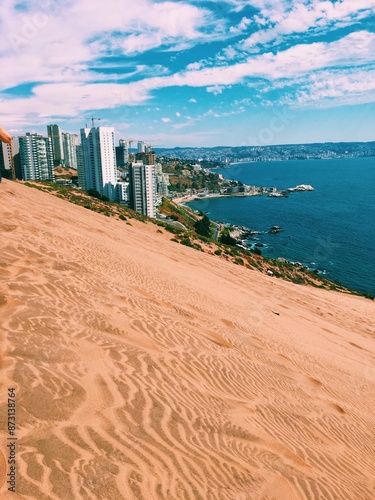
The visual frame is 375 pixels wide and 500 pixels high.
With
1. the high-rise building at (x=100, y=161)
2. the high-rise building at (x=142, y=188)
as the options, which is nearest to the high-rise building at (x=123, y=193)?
the high-rise building at (x=100, y=161)

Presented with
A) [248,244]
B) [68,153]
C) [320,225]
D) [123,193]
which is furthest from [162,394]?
[68,153]

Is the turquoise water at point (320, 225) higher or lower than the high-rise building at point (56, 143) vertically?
lower

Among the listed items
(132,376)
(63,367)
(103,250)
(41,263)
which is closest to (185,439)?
(132,376)

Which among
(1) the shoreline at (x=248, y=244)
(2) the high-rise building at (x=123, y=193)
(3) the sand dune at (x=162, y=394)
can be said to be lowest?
(1) the shoreline at (x=248, y=244)

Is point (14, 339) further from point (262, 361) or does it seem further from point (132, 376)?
point (262, 361)

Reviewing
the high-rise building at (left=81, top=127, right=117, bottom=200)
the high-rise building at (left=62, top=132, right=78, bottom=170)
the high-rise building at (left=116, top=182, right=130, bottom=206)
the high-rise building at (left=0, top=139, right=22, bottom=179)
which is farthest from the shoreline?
the high-rise building at (left=0, top=139, right=22, bottom=179)

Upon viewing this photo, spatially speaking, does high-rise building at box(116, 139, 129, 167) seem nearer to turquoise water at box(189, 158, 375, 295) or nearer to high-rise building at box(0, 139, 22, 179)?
turquoise water at box(189, 158, 375, 295)

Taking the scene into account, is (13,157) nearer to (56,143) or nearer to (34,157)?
(34,157)

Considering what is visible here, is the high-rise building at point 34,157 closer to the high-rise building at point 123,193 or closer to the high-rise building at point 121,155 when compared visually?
the high-rise building at point 123,193
